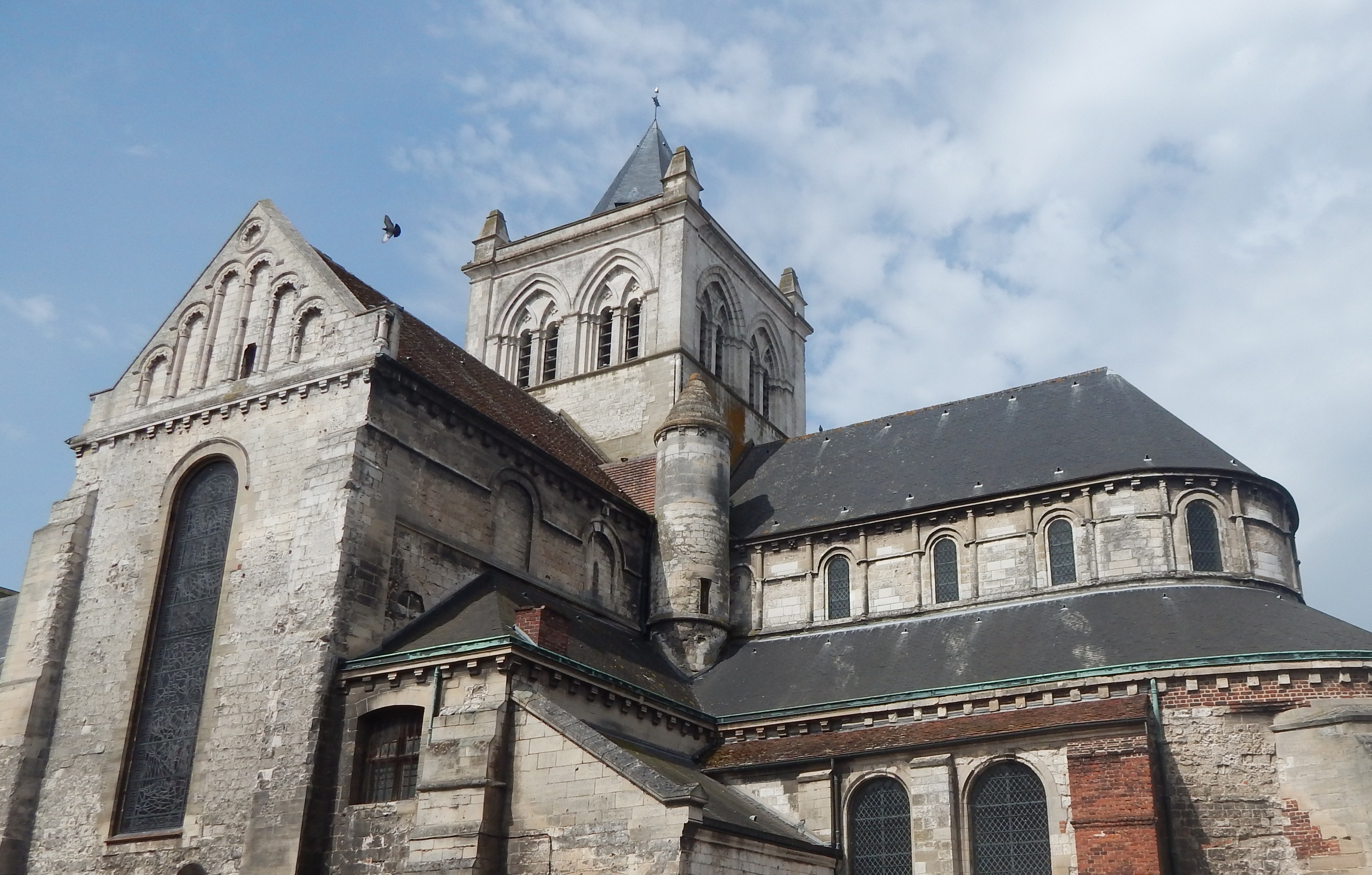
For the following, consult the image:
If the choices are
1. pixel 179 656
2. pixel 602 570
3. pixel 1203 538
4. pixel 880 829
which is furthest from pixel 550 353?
pixel 880 829

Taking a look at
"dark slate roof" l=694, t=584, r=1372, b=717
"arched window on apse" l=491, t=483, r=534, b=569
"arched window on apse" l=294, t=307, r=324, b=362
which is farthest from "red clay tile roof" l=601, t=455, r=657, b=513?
"arched window on apse" l=294, t=307, r=324, b=362

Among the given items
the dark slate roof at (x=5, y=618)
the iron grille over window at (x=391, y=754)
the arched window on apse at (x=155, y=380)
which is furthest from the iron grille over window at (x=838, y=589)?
the dark slate roof at (x=5, y=618)

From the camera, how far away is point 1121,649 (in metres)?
21.3

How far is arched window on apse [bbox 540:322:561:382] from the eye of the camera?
36562mm

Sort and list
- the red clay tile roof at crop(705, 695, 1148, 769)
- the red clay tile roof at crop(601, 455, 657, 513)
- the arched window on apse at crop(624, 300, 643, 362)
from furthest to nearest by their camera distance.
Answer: the arched window on apse at crop(624, 300, 643, 362), the red clay tile roof at crop(601, 455, 657, 513), the red clay tile roof at crop(705, 695, 1148, 769)

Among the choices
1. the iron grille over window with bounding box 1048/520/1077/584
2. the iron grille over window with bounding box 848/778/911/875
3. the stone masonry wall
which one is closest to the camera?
the iron grille over window with bounding box 848/778/911/875

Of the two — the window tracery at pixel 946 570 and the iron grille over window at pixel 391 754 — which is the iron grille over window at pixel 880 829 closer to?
the window tracery at pixel 946 570

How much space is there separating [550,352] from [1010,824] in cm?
2090

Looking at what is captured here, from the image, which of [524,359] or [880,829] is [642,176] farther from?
[880,829]

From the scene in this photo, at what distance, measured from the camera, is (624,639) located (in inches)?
1011

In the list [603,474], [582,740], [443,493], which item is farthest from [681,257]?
[582,740]

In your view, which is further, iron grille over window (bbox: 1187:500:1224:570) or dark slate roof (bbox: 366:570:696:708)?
iron grille over window (bbox: 1187:500:1224:570)

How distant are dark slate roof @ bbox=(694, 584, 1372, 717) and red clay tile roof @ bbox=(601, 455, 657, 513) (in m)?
4.52

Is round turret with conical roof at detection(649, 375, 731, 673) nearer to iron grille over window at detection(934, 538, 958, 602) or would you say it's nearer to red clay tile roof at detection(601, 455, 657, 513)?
red clay tile roof at detection(601, 455, 657, 513)
